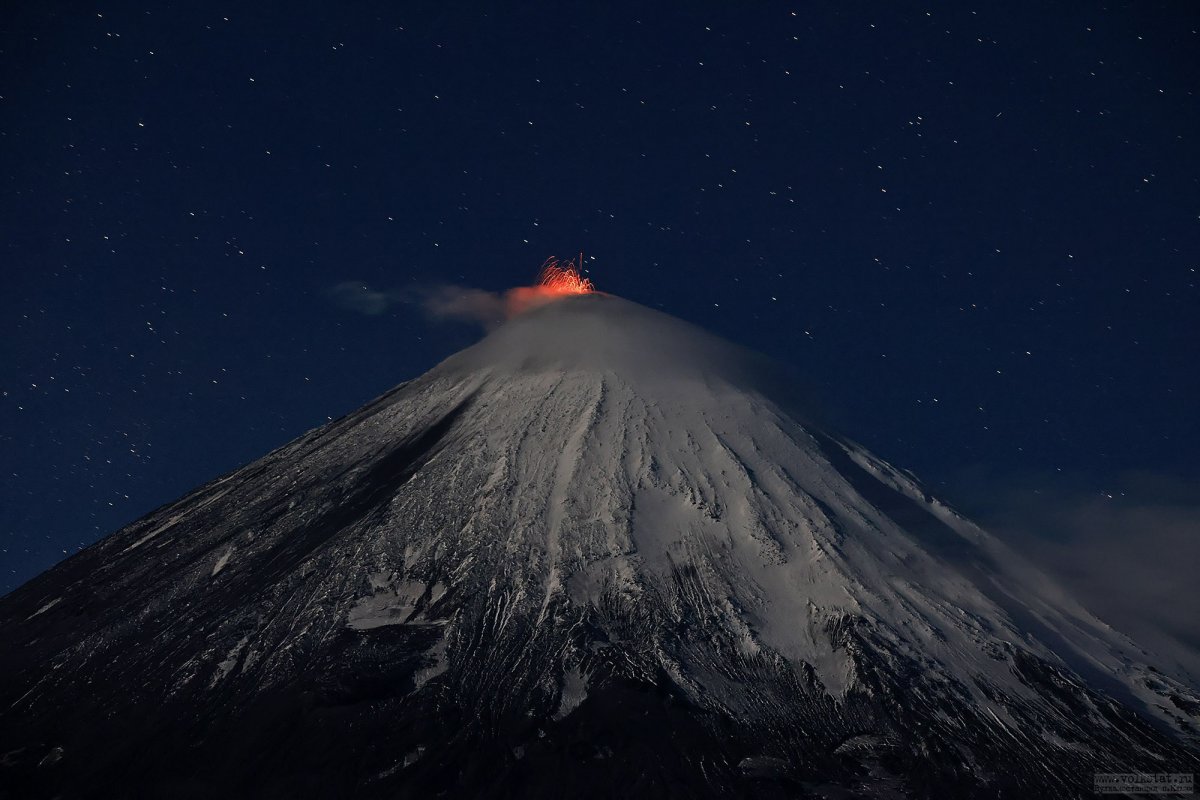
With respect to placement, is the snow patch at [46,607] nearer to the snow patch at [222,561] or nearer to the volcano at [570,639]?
the volcano at [570,639]

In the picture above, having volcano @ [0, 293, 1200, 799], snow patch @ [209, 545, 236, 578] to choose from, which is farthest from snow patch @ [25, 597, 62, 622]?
snow patch @ [209, 545, 236, 578]

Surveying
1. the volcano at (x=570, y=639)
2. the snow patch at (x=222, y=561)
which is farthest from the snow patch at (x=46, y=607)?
the snow patch at (x=222, y=561)

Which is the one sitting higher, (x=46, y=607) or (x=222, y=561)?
(x=222, y=561)

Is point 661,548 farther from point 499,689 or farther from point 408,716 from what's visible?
point 408,716

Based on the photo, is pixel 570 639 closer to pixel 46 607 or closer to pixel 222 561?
pixel 222 561

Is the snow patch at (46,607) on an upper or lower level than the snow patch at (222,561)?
lower

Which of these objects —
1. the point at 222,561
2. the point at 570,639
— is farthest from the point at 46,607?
the point at 570,639

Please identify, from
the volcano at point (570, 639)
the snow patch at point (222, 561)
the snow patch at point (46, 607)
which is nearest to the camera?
the volcano at point (570, 639)

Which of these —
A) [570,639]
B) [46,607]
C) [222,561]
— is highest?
[222,561]
